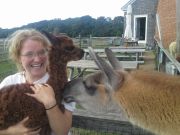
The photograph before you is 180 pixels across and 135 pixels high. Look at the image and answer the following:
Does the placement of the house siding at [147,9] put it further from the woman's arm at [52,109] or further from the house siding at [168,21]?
the woman's arm at [52,109]

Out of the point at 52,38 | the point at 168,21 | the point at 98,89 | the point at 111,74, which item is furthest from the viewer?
the point at 168,21

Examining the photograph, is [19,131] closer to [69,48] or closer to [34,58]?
[34,58]

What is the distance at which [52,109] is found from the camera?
11.5 ft

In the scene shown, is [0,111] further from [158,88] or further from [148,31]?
[148,31]

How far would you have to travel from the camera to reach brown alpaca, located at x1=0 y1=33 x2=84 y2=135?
11.2 feet

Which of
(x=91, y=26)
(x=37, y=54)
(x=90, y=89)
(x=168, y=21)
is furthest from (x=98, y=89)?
(x=91, y=26)

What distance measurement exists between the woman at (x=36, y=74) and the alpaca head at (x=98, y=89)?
0.14 metres

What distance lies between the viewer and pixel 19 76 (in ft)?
13.5

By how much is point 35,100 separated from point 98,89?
0.60 metres

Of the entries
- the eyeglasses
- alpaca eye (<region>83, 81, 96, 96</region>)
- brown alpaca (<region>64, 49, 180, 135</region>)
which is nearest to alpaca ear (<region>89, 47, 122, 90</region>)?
brown alpaca (<region>64, 49, 180, 135</region>)

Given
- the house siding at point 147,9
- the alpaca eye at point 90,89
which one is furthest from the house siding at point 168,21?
the alpaca eye at point 90,89

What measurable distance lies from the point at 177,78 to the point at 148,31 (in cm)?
3403

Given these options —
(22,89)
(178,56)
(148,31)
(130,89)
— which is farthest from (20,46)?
(148,31)

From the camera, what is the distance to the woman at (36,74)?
351 cm
